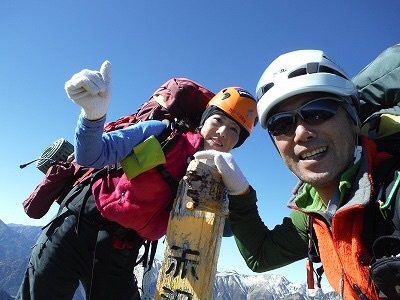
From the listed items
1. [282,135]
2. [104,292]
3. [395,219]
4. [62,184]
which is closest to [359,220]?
[395,219]

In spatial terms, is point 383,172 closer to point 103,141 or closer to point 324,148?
point 324,148

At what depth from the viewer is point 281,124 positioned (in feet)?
10.9

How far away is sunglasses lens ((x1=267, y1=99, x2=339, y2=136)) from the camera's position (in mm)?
3119

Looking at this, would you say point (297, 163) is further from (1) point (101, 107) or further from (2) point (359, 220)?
(1) point (101, 107)

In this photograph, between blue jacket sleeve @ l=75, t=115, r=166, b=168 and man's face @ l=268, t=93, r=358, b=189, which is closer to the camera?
man's face @ l=268, t=93, r=358, b=189

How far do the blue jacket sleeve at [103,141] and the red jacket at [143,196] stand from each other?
1.17ft

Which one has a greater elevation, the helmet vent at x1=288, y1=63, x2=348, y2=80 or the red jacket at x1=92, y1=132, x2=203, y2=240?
the helmet vent at x1=288, y1=63, x2=348, y2=80

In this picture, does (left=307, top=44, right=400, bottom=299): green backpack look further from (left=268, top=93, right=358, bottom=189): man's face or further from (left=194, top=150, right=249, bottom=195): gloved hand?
(left=194, top=150, right=249, bottom=195): gloved hand

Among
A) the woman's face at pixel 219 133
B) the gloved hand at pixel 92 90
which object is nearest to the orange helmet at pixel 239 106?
the woman's face at pixel 219 133

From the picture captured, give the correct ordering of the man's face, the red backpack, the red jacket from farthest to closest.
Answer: the red backpack, the red jacket, the man's face

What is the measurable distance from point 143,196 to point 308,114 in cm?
213

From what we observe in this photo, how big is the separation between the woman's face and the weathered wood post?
1.27 m

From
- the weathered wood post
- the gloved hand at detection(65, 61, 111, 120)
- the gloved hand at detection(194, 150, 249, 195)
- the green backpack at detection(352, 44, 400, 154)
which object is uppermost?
the green backpack at detection(352, 44, 400, 154)

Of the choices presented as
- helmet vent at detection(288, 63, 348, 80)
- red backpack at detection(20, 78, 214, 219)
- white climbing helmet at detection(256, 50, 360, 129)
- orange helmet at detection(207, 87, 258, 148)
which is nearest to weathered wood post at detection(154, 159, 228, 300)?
white climbing helmet at detection(256, 50, 360, 129)
